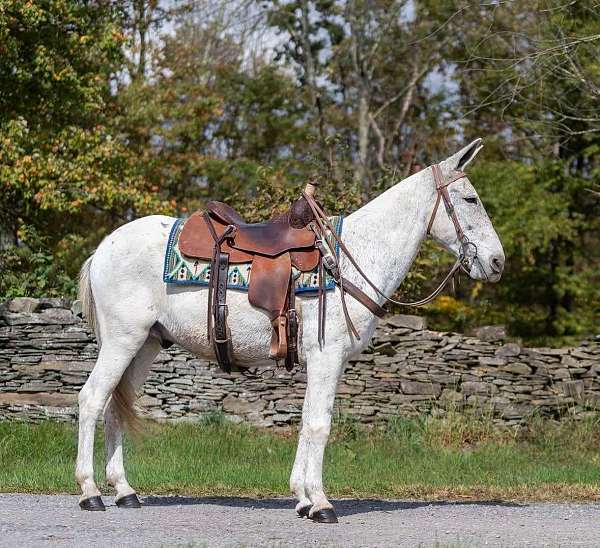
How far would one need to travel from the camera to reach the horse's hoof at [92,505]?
642cm

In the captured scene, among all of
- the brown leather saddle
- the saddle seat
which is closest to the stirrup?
the brown leather saddle

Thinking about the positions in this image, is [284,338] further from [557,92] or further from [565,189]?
[565,189]

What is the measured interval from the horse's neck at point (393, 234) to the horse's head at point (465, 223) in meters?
0.10

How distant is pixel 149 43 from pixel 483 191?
10.5 metres

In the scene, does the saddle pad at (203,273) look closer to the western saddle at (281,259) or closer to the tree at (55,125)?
the western saddle at (281,259)

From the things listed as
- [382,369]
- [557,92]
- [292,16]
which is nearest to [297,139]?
[292,16]

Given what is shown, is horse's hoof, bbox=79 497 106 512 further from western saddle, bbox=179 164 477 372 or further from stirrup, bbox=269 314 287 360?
stirrup, bbox=269 314 287 360

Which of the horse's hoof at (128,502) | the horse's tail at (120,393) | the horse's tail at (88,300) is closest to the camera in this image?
the horse's hoof at (128,502)

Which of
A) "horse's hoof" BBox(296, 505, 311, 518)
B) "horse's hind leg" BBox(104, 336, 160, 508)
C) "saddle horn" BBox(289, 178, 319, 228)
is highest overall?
"saddle horn" BBox(289, 178, 319, 228)

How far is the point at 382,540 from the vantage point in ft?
18.1

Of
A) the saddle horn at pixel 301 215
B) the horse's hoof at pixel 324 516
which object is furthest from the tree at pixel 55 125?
the horse's hoof at pixel 324 516

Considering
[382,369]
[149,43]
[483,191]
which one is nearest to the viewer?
[382,369]

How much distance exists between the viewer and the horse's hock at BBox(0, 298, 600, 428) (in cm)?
1170

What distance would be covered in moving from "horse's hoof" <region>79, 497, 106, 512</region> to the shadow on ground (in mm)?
504
